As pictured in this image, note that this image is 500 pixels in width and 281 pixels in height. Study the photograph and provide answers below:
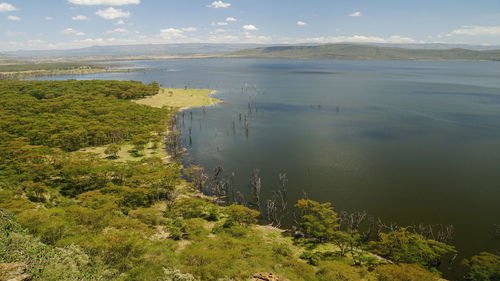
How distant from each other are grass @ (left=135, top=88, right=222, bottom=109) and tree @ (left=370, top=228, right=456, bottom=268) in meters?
122

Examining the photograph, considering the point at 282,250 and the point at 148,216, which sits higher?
the point at 148,216

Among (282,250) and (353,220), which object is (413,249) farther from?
(282,250)

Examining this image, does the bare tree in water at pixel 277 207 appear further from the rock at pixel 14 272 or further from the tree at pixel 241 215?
the rock at pixel 14 272

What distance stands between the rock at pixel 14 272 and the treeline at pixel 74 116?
63.8 meters

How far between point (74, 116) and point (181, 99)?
2508 inches

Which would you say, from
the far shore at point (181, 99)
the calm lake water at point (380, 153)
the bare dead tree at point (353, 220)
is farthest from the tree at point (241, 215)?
the far shore at point (181, 99)

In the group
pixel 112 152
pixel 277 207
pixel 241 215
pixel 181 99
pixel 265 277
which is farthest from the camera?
pixel 181 99

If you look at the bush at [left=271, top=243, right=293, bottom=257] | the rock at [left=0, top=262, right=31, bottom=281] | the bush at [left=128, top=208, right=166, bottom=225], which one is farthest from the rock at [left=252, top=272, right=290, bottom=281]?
the bush at [left=128, top=208, right=166, bottom=225]

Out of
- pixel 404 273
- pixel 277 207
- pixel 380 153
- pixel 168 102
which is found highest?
pixel 168 102

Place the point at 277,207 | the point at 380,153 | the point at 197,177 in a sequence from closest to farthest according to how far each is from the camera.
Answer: the point at 277,207
the point at 197,177
the point at 380,153

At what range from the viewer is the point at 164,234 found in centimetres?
4212

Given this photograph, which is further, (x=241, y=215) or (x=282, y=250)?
(x=241, y=215)

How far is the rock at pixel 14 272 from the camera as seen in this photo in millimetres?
22125

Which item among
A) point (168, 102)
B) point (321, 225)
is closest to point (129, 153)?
point (321, 225)
